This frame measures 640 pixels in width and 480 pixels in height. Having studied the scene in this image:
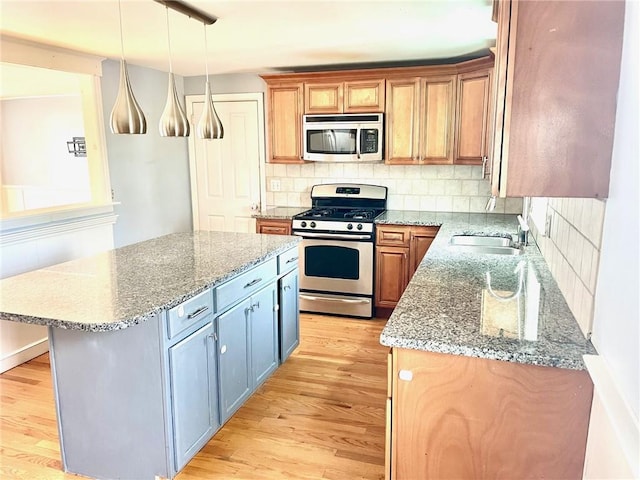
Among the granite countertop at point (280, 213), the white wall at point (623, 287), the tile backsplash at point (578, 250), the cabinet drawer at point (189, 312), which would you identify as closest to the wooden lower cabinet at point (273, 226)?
the granite countertop at point (280, 213)

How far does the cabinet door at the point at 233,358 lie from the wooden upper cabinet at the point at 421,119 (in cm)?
233

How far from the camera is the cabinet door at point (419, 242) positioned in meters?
3.92

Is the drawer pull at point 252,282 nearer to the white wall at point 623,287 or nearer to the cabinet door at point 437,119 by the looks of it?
the white wall at point 623,287

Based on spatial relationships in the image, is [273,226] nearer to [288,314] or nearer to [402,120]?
[288,314]

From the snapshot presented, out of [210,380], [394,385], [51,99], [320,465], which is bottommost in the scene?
[320,465]

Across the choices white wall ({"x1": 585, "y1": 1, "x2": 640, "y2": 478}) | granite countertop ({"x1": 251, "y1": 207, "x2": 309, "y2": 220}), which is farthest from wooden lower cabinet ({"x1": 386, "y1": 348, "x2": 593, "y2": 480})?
granite countertop ({"x1": 251, "y1": 207, "x2": 309, "y2": 220})

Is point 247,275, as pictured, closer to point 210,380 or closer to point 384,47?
point 210,380

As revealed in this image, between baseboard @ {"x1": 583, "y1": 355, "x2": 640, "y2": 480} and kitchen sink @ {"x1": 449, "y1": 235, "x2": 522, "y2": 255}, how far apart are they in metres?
1.67

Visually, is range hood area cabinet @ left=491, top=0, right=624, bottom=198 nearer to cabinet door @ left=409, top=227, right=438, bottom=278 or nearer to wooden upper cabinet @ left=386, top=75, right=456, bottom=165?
cabinet door @ left=409, top=227, right=438, bottom=278

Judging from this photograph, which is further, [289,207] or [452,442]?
[289,207]

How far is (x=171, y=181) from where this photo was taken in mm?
4852

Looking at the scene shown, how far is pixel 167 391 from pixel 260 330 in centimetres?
89

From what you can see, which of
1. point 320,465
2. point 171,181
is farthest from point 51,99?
point 320,465

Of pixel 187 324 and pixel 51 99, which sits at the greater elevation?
pixel 51 99
